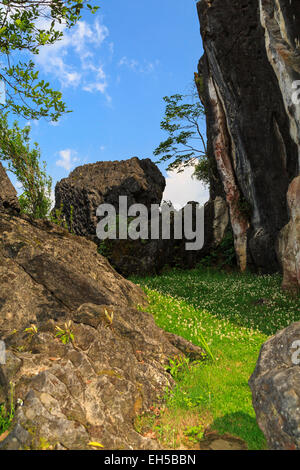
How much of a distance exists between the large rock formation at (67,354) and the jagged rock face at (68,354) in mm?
14

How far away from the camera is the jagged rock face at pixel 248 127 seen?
21.7 m

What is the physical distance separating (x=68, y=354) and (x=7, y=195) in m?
8.61

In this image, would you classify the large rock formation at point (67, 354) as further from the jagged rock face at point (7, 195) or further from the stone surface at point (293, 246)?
the stone surface at point (293, 246)

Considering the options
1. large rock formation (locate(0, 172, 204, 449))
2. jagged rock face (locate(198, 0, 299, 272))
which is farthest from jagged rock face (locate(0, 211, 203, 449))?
jagged rock face (locate(198, 0, 299, 272))

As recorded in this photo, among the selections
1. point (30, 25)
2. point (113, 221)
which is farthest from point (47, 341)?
point (113, 221)

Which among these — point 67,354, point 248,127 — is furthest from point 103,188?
point 67,354

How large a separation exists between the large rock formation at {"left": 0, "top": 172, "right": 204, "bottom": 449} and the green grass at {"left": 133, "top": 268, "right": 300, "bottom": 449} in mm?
702

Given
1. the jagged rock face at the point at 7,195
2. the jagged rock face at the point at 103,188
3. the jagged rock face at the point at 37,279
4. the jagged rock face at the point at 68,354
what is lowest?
the jagged rock face at the point at 68,354

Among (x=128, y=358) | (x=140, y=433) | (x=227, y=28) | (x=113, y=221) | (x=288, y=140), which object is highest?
(x=227, y=28)

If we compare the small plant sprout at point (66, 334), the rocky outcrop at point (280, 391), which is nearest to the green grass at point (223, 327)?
the rocky outcrop at point (280, 391)

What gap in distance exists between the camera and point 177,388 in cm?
711

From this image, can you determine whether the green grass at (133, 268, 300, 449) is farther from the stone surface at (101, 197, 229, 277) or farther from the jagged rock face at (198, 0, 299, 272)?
the jagged rock face at (198, 0, 299, 272)

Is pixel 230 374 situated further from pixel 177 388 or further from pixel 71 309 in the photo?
pixel 71 309

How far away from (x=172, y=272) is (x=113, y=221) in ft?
21.5
